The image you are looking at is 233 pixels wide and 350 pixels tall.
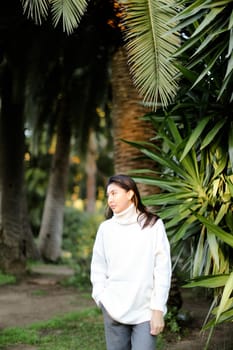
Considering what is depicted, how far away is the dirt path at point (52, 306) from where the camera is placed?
5.84 m

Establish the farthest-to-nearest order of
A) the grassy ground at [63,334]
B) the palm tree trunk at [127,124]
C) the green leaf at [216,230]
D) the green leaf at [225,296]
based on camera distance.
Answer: the palm tree trunk at [127,124] < the grassy ground at [63,334] < the green leaf at [216,230] < the green leaf at [225,296]

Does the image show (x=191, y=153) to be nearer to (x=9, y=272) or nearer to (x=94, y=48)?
(x=94, y=48)

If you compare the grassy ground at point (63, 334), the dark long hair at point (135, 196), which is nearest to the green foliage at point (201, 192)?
the grassy ground at point (63, 334)

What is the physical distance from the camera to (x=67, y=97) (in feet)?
41.6

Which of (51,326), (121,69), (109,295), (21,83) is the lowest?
(51,326)

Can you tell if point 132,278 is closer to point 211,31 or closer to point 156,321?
point 156,321

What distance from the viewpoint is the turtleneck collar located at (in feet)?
10.4

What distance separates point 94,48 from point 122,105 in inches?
150

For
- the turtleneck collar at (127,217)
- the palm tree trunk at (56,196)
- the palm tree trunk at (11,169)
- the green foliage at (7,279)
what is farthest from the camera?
the palm tree trunk at (56,196)

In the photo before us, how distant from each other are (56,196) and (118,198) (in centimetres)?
1084

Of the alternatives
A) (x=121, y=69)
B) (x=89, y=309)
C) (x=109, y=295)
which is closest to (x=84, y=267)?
(x=89, y=309)

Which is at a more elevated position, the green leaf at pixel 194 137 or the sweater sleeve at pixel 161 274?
the green leaf at pixel 194 137

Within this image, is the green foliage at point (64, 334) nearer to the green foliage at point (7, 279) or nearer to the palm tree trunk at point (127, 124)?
the palm tree trunk at point (127, 124)

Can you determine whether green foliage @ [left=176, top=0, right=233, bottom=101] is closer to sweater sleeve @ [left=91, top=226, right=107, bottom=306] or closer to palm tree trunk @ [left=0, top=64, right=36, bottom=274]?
sweater sleeve @ [left=91, top=226, right=107, bottom=306]
